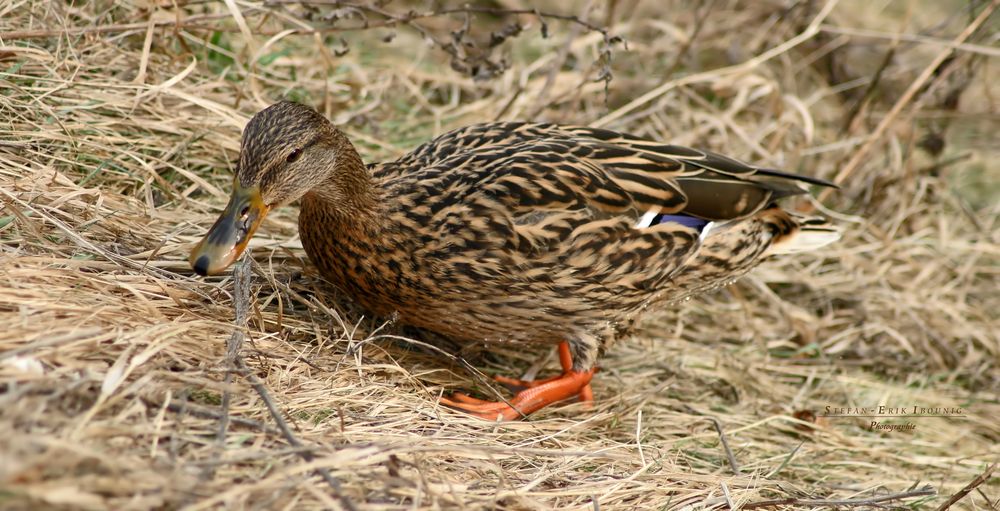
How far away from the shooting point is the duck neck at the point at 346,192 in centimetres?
360

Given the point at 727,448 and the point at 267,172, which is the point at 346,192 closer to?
the point at 267,172

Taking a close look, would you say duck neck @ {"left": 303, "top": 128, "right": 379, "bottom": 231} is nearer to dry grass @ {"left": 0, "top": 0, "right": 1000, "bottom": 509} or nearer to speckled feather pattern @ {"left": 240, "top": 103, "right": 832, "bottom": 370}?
speckled feather pattern @ {"left": 240, "top": 103, "right": 832, "bottom": 370}

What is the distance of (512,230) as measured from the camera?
3594 mm

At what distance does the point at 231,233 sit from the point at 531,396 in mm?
1376

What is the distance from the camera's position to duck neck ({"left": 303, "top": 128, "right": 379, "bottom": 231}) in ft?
11.8

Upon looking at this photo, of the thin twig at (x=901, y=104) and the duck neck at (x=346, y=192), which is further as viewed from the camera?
the thin twig at (x=901, y=104)

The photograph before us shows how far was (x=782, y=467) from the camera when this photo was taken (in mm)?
3732

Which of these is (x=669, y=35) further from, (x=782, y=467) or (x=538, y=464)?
(x=538, y=464)

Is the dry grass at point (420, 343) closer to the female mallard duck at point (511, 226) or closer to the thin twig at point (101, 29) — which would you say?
the thin twig at point (101, 29)

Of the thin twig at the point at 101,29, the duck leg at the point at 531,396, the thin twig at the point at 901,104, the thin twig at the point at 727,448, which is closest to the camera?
the thin twig at the point at 727,448

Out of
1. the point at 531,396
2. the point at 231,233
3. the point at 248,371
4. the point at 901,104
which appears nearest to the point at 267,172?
the point at 231,233

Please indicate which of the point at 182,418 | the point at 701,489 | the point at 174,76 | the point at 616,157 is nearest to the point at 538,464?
the point at 701,489

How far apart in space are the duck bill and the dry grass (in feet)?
0.61

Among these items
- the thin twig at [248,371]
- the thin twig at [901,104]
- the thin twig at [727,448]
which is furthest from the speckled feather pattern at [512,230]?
the thin twig at [901,104]
